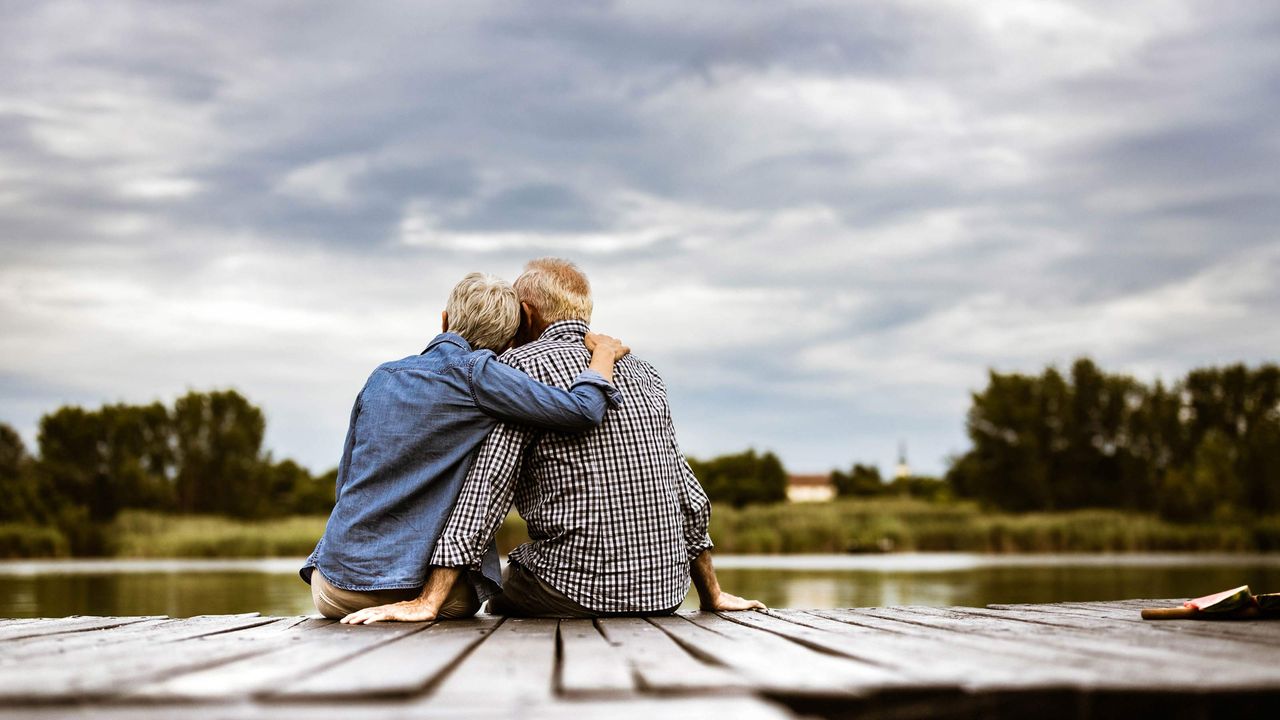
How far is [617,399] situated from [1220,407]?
2981cm

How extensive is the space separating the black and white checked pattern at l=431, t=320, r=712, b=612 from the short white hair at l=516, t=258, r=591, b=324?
0.20 m

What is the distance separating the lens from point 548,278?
3.05 meters

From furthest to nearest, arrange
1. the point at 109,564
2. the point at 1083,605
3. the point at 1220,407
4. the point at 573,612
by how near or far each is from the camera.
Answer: the point at 1220,407 → the point at 109,564 → the point at 1083,605 → the point at 573,612

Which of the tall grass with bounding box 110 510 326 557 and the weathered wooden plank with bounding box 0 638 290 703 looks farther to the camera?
the tall grass with bounding box 110 510 326 557

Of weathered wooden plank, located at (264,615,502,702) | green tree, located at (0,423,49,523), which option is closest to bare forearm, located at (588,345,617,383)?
weathered wooden plank, located at (264,615,502,702)

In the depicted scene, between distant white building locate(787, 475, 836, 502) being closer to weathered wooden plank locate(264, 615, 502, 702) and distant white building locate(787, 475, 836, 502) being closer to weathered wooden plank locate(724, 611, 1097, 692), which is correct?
weathered wooden plank locate(724, 611, 1097, 692)

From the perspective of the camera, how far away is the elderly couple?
105 inches

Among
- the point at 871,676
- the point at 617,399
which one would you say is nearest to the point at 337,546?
the point at 617,399

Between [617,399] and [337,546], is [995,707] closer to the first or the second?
[617,399]

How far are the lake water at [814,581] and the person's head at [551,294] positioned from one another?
4607 mm

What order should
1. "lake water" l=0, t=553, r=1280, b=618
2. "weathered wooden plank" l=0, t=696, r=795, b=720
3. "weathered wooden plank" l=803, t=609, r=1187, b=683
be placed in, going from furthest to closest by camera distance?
"lake water" l=0, t=553, r=1280, b=618 < "weathered wooden plank" l=803, t=609, r=1187, b=683 < "weathered wooden plank" l=0, t=696, r=795, b=720

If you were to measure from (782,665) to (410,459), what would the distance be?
1425mm

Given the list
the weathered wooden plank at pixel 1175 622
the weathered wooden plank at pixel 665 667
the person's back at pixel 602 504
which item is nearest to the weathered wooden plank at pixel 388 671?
the weathered wooden plank at pixel 665 667

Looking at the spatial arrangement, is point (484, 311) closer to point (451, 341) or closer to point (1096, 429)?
point (451, 341)
